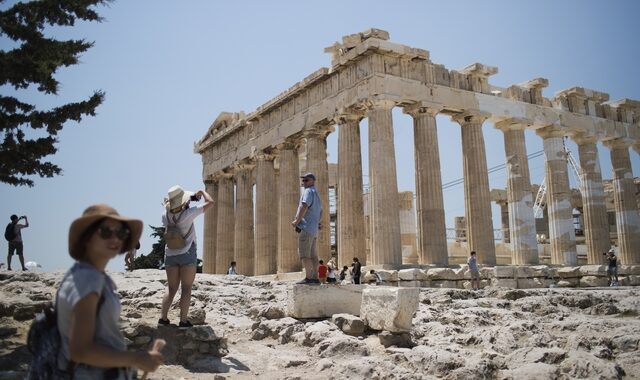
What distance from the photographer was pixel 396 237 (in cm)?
2141

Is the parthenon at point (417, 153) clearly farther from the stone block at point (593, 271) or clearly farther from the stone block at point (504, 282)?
the stone block at point (593, 271)

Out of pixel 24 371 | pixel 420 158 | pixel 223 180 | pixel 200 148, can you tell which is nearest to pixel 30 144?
pixel 24 371

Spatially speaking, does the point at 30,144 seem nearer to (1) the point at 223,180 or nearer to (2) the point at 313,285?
(2) the point at 313,285

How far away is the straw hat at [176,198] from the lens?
23.0 feet

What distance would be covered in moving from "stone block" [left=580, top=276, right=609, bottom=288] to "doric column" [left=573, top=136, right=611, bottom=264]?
7913mm

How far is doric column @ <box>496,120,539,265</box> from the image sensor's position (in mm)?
25281

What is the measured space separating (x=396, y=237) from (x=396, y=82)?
6404mm

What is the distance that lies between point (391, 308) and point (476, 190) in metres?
17.4

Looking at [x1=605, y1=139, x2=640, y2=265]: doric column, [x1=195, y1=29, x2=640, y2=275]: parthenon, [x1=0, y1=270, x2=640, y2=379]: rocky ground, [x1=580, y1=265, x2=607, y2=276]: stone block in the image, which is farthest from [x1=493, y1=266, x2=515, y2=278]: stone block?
[x1=605, y1=139, x2=640, y2=265]: doric column

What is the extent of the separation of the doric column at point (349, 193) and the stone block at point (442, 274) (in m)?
4.35

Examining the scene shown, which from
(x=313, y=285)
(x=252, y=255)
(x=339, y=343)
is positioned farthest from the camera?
(x=252, y=255)

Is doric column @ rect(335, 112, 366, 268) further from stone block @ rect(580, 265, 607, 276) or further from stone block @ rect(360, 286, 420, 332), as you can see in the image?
stone block @ rect(360, 286, 420, 332)

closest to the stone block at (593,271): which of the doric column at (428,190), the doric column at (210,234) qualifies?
the doric column at (428,190)

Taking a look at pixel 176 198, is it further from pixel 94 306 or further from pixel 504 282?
pixel 504 282
